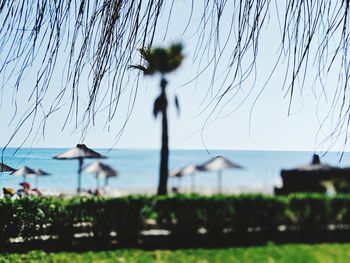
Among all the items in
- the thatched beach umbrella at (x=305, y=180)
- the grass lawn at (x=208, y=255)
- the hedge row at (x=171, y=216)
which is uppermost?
the thatched beach umbrella at (x=305, y=180)

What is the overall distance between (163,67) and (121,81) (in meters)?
13.5

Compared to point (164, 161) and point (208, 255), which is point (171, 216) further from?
point (164, 161)

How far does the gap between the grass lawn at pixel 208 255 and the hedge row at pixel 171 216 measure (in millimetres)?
696

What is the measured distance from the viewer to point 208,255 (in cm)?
645

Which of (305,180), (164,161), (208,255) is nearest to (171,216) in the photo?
(208,255)

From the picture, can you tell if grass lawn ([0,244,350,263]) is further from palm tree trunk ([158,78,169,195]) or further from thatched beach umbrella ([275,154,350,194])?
palm tree trunk ([158,78,169,195])

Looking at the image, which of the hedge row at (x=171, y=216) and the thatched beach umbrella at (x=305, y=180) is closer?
the hedge row at (x=171, y=216)

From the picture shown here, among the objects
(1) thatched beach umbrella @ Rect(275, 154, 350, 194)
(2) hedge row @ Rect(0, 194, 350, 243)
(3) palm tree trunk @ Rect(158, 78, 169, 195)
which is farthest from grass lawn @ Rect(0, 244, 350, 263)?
(3) palm tree trunk @ Rect(158, 78, 169, 195)

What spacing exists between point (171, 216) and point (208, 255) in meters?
1.52

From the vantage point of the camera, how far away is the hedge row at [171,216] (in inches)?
273

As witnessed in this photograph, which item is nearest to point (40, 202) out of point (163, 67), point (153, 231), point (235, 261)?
point (153, 231)

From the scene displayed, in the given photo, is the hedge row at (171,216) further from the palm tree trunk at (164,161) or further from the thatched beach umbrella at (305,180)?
the palm tree trunk at (164,161)

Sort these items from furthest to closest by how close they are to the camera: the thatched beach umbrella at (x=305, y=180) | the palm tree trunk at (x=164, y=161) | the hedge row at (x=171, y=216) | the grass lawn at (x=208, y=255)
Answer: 1. the palm tree trunk at (x=164, y=161)
2. the thatched beach umbrella at (x=305, y=180)
3. the hedge row at (x=171, y=216)
4. the grass lawn at (x=208, y=255)

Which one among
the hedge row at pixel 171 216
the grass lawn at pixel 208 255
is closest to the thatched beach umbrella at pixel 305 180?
the hedge row at pixel 171 216
